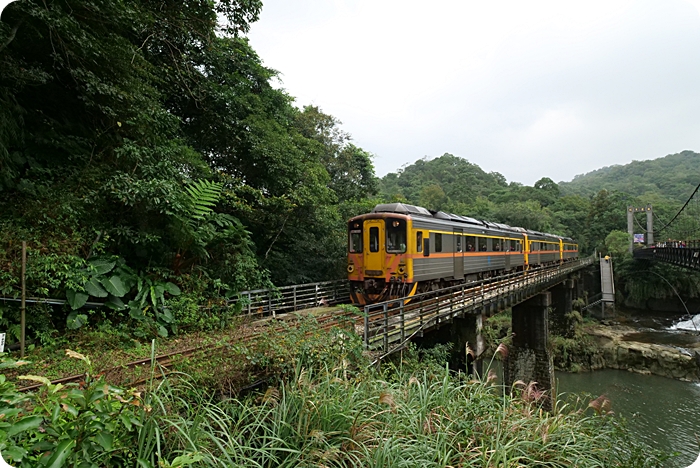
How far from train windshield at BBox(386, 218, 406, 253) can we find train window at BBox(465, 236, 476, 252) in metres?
4.14

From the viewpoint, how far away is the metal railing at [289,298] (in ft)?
26.9

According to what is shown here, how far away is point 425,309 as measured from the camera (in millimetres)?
8352

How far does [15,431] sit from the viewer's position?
A: 188cm

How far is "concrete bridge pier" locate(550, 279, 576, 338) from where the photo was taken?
23062mm

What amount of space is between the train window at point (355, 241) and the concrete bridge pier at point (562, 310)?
19856 millimetres

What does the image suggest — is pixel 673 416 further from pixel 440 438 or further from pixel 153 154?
pixel 153 154

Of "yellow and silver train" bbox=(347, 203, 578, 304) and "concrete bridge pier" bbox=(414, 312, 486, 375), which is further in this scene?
"concrete bridge pier" bbox=(414, 312, 486, 375)

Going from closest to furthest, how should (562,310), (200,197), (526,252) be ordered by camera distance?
1. (200,197)
2. (526,252)
3. (562,310)

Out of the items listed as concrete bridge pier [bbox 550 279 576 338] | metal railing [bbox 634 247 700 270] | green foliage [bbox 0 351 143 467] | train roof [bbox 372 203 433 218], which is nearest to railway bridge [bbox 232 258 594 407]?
concrete bridge pier [bbox 550 279 576 338]

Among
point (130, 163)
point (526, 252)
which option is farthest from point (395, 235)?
point (526, 252)

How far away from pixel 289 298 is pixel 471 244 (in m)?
6.61

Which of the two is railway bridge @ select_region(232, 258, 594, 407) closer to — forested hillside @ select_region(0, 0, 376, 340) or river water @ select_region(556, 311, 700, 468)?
forested hillside @ select_region(0, 0, 376, 340)

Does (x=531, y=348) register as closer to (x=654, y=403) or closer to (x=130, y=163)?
(x=654, y=403)

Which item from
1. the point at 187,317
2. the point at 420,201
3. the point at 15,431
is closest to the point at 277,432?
the point at 15,431
